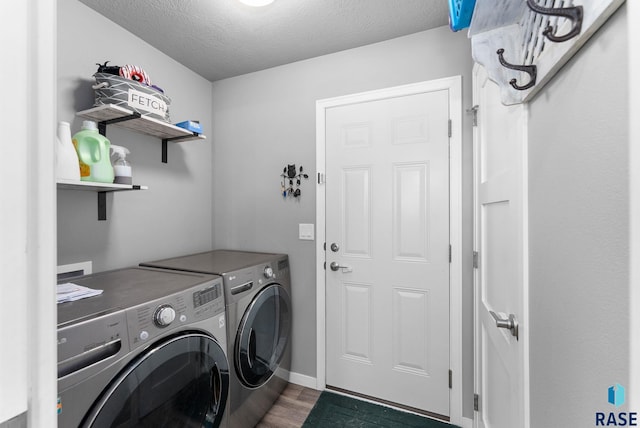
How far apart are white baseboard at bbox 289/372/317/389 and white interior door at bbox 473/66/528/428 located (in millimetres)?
1063

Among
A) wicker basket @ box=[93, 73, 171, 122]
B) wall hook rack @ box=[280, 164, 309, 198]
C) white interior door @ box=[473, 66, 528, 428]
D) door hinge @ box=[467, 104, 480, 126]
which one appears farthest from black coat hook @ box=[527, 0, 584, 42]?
wicker basket @ box=[93, 73, 171, 122]

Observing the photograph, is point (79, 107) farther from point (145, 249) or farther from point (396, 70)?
point (396, 70)

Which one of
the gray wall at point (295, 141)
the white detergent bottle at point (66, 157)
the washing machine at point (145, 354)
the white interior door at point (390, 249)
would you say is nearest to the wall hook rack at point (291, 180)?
the gray wall at point (295, 141)

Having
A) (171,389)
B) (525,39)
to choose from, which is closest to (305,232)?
(171,389)

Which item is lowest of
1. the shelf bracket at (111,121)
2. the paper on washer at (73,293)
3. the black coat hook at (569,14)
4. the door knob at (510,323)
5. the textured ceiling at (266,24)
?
the door knob at (510,323)

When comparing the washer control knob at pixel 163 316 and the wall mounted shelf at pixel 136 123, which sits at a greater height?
the wall mounted shelf at pixel 136 123

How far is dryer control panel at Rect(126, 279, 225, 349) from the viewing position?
0.98 meters

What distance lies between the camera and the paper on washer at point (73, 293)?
107 centimetres

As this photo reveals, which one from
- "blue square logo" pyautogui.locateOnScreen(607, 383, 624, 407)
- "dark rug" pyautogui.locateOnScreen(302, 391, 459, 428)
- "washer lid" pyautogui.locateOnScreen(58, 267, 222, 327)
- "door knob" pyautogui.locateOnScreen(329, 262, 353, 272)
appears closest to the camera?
"blue square logo" pyautogui.locateOnScreen(607, 383, 624, 407)

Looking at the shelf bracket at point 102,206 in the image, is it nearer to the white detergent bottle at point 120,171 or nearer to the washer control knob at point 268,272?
the white detergent bottle at point 120,171

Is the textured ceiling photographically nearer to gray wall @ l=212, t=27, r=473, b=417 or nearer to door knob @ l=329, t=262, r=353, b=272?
gray wall @ l=212, t=27, r=473, b=417

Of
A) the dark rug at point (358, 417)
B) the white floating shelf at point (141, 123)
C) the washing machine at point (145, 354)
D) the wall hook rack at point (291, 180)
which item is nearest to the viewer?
the washing machine at point (145, 354)

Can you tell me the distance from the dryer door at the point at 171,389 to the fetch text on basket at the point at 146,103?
1.24 meters

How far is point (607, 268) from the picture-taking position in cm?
52
